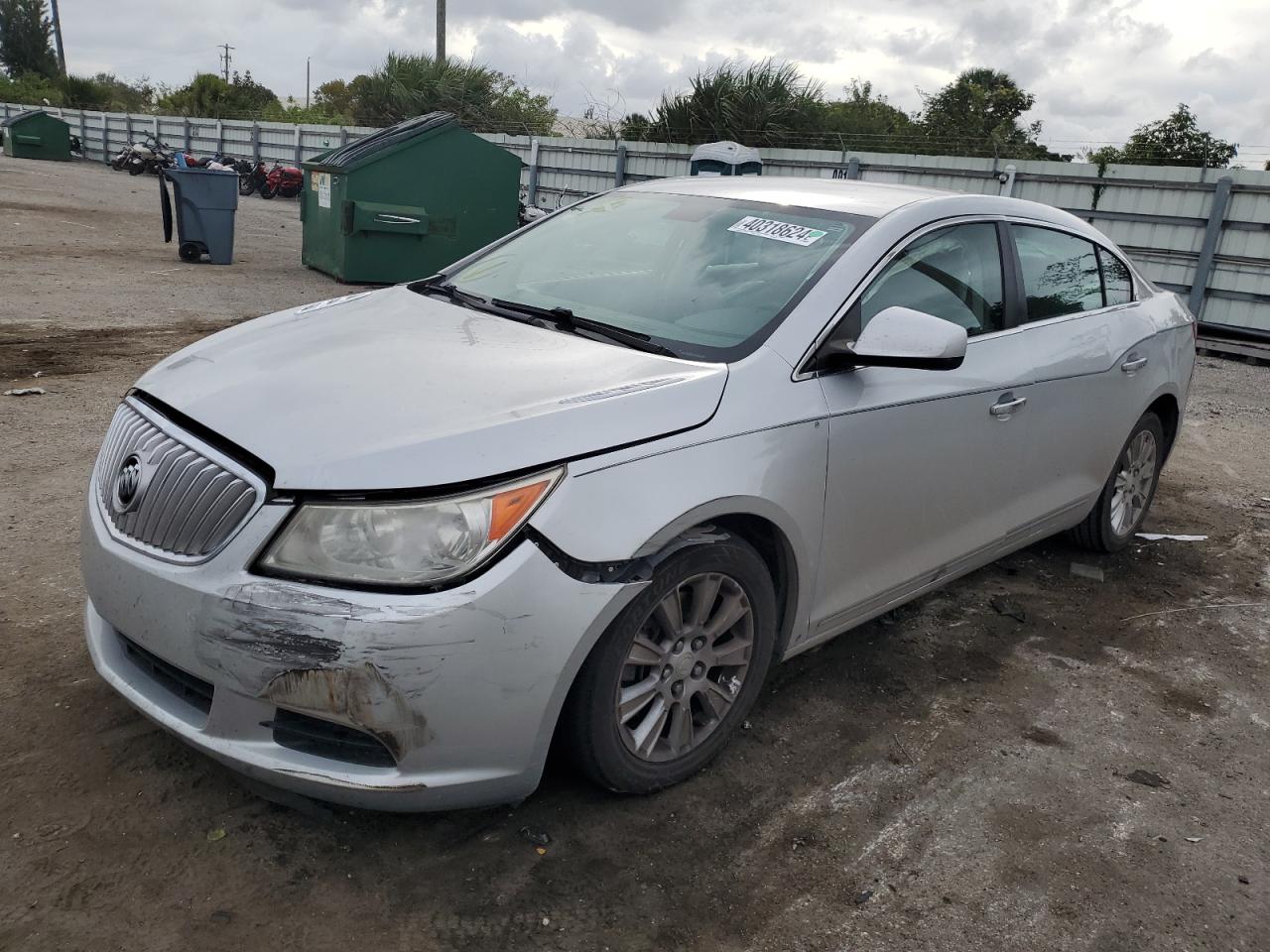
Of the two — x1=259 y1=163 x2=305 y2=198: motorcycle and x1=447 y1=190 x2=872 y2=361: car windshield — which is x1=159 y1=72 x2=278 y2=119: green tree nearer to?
x1=259 y1=163 x2=305 y2=198: motorcycle

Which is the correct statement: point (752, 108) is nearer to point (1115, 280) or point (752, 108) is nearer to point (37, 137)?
point (1115, 280)

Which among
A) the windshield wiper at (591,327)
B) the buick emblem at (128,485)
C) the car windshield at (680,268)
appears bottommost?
the buick emblem at (128,485)

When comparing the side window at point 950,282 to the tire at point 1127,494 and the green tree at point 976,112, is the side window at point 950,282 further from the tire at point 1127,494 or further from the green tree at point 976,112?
the green tree at point 976,112

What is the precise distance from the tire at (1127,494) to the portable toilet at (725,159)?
9336 millimetres

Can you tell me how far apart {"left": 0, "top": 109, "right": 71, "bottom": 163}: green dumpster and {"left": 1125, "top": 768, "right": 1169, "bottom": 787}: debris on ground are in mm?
41037

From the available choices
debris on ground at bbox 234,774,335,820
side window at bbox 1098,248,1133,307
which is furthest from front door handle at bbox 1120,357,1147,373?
debris on ground at bbox 234,774,335,820

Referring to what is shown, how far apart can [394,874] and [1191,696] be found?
110 inches

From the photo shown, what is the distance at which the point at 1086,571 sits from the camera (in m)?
4.80

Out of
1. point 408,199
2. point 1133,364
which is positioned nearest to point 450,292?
point 1133,364

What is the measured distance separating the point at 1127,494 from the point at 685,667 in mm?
3061

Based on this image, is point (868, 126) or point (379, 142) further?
point (868, 126)

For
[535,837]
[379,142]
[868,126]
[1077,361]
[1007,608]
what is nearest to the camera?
[535,837]

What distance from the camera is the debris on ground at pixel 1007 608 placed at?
426 centimetres

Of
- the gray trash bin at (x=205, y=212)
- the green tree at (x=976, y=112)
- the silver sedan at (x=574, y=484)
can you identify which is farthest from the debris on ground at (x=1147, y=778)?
the green tree at (x=976, y=112)
